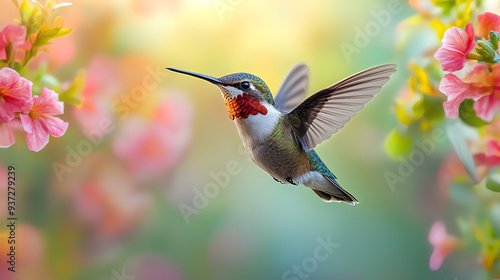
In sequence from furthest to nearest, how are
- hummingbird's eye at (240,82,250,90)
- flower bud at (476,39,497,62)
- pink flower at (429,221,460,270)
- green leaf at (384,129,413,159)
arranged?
pink flower at (429,221,460,270) < green leaf at (384,129,413,159) < hummingbird's eye at (240,82,250,90) < flower bud at (476,39,497,62)

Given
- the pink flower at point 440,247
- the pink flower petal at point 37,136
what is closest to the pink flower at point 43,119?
the pink flower petal at point 37,136

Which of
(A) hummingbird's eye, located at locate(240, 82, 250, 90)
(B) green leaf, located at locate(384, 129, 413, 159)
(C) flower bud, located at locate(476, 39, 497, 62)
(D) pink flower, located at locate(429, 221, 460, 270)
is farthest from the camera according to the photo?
(D) pink flower, located at locate(429, 221, 460, 270)

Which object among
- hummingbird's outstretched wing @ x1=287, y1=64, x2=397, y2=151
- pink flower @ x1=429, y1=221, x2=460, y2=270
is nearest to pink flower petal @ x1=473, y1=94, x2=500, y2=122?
hummingbird's outstretched wing @ x1=287, y1=64, x2=397, y2=151

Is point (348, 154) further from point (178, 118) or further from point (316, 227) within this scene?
point (178, 118)

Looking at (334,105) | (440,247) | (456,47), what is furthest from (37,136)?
(440,247)

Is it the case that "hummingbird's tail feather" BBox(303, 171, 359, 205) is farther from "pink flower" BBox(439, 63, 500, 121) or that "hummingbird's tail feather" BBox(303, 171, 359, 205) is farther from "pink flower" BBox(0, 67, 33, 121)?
"pink flower" BBox(0, 67, 33, 121)

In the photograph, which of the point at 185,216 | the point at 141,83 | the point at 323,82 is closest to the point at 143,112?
the point at 141,83
